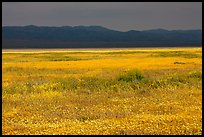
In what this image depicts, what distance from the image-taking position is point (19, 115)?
1506 centimetres

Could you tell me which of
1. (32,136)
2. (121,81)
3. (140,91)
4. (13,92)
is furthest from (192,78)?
(32,136)

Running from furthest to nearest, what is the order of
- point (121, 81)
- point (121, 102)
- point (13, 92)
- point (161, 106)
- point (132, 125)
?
point (121, 81)
point (13, 92)
point (121, 102)
point (161, 106)
point (132, 125)

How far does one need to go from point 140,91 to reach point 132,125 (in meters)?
7.67

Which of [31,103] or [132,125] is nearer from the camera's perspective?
[132,125]

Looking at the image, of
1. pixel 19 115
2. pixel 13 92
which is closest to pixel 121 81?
pixel 13 92

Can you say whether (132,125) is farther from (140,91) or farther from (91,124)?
(140,91)

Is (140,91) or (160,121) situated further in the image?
(140,91)

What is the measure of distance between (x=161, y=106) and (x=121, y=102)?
6.19 ft

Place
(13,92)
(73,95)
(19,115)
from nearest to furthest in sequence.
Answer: (19,115), (73,95), (13,92)

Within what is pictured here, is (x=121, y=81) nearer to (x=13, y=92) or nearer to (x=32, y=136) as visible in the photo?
(x=13, y=92)

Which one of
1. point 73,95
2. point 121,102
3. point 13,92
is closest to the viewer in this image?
point 121,102

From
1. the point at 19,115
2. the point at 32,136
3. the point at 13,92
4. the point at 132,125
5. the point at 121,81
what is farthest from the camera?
the point at 121,81

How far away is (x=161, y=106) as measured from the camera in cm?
1638

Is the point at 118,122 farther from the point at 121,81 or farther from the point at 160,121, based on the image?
the point at 121,81
